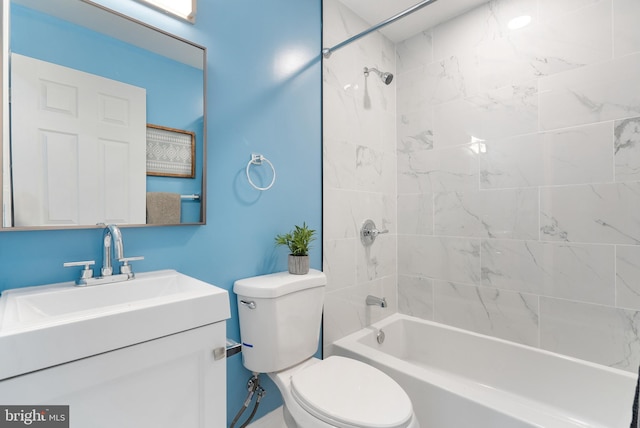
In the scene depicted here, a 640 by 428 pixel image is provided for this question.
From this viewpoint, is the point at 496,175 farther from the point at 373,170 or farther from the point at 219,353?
the point at 219,353

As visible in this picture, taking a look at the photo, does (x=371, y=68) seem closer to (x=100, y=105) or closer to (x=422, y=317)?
(x=100, y=105)

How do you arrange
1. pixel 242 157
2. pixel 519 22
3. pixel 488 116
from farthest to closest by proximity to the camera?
pixel 488 116 → pixel 519 22 → pixel 242 157

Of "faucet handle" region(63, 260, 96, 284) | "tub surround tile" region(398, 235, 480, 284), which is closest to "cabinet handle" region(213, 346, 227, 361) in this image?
"faucet handle" region(63, 260, 96, 284)

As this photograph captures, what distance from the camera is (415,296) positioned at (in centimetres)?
225

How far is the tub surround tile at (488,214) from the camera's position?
1.77 metres

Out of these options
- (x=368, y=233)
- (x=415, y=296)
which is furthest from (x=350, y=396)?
(x=415, y=296)

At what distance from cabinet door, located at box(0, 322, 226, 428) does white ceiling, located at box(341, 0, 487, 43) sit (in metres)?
2.06

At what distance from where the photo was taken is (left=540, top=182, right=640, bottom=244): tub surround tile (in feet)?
4.85

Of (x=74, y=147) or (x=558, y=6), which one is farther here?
(x=558, y=6)

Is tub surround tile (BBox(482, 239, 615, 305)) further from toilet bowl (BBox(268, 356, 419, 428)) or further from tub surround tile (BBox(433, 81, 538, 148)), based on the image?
toilet bowl (BBox(268, 356, 419, 428))

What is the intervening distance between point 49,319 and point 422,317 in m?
2.10

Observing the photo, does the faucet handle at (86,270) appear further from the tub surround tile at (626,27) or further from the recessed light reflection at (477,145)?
the tub surround tile at (626,27)

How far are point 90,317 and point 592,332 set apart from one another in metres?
2.15

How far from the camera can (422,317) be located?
7.29ft
